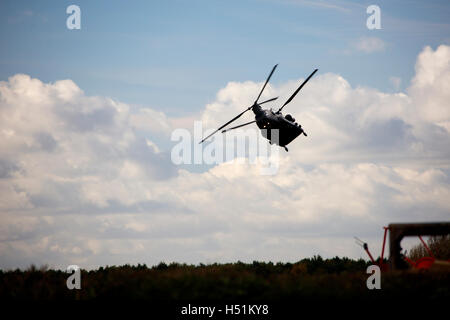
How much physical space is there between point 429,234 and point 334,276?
471 cm

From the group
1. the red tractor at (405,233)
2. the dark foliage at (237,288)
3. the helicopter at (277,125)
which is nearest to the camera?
the dark foliage at (237,288)

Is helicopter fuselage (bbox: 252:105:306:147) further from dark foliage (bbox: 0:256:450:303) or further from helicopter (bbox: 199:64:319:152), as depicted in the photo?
dark foliage (bbox: 0:256:450:303)

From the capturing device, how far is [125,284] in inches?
619

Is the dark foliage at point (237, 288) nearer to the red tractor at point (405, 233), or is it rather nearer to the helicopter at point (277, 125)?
the red tractor at point (405, 233)

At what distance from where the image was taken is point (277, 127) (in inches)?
1294

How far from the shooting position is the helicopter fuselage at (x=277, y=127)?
3278cm

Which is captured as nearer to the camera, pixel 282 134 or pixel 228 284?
pixel 228 284

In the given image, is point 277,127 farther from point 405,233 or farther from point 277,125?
point 405,233

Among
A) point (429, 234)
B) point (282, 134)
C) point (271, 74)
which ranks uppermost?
point (271, 74)
